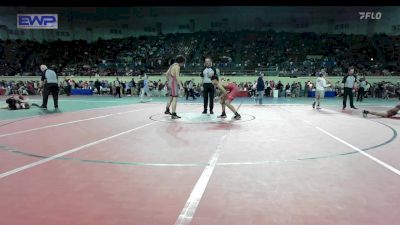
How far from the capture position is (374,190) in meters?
3.98

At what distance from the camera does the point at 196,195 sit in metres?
3.79

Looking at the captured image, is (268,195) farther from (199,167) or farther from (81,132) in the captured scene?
(81,132)

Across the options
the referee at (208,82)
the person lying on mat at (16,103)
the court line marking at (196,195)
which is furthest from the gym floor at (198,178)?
the person lying on mat at (16,103)

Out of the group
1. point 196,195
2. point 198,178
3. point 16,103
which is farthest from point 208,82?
point 196,195

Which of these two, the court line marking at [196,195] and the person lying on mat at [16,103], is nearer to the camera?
the court line marking at [196,195]

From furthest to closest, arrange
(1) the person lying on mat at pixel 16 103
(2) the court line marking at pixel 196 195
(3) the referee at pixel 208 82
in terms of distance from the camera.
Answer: (1) the person lying on mat at pixel 16 103 → (3) the referee at pixel 208 82 → (2) the court line marking at pixel 196 195

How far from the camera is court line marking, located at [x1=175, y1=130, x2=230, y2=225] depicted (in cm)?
317

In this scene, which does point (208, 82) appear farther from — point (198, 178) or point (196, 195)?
point (196, 195)

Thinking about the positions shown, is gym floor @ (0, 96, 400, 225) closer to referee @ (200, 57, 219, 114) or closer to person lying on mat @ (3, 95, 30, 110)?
referee @ (200, 57, 219, 114)

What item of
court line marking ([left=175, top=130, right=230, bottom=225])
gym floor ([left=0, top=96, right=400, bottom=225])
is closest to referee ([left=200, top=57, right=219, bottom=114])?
gym floor ([left=0, top=96, right=400, bottom=225])

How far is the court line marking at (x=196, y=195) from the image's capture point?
317cm

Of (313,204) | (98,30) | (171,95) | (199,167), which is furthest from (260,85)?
(98,30)

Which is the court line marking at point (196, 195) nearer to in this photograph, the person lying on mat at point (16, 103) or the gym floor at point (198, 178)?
the gym floor at point (198, 178)

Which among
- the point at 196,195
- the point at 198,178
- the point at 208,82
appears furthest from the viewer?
the point at 208,82
